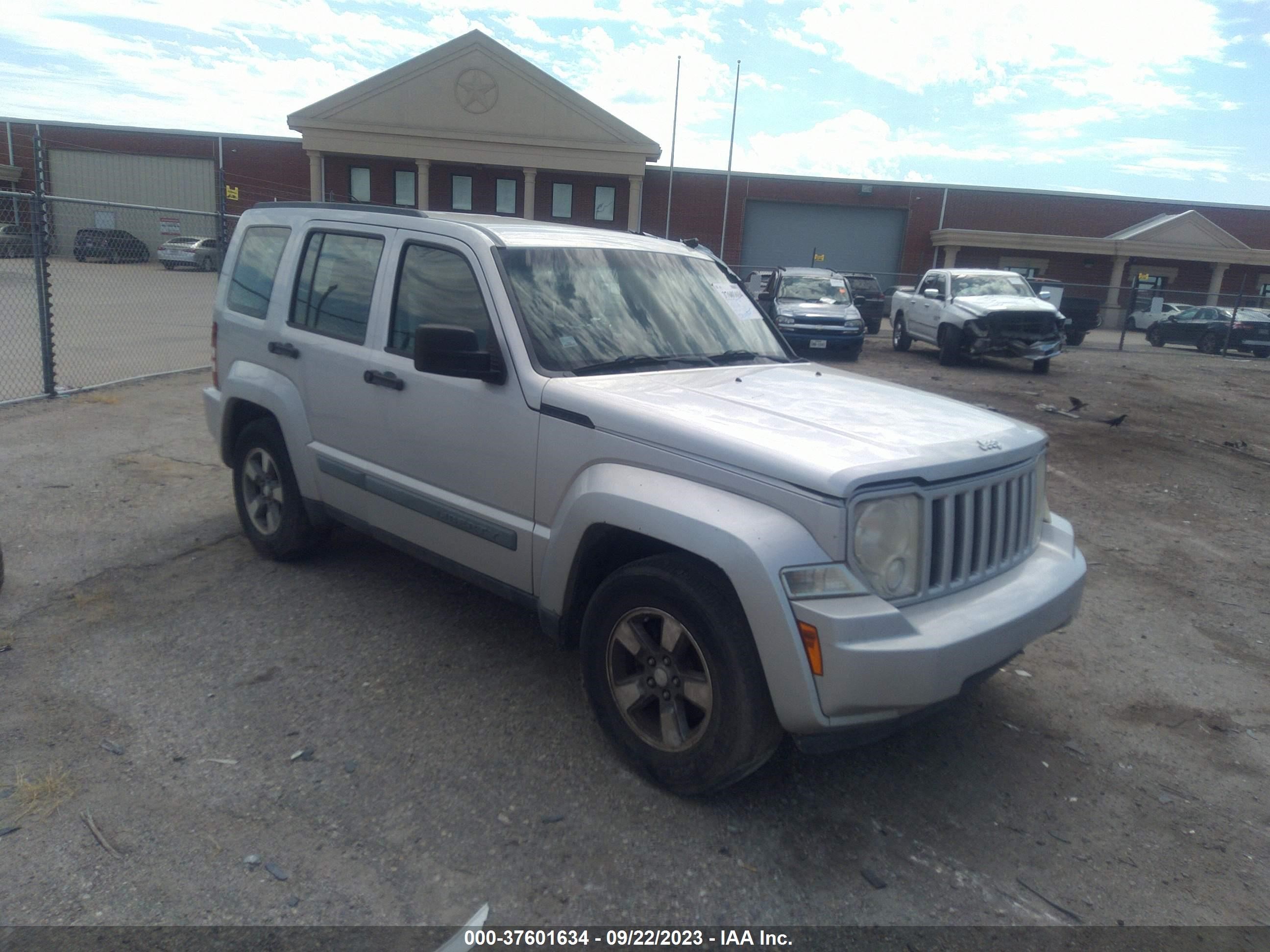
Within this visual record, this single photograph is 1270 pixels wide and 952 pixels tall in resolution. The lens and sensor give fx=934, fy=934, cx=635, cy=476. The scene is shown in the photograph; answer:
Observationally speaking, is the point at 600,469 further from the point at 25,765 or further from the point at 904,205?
the point at 904,205

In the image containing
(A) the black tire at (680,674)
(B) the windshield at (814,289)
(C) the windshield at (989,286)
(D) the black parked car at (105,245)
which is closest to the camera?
(A) the black tire at (680,674)

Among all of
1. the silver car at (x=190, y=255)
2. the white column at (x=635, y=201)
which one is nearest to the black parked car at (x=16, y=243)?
the silver car at (x=190, y=255)

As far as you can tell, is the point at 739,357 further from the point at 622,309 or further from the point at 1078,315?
the point at 1078,315

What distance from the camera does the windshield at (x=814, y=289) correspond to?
1872 centimetres

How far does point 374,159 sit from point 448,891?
125 ft

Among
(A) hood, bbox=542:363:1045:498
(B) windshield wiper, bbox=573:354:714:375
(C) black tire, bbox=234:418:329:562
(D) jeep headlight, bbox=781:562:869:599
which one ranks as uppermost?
(B) windshield wiper, bbox=573:354:714:375

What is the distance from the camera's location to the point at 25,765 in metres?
3.34

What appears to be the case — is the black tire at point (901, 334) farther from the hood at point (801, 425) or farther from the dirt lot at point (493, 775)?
the hood at point (801, 425)

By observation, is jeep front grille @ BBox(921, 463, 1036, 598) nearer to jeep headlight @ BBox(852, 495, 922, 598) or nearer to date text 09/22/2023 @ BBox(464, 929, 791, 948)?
jeep headlight @ BBox(852, 495, 922, 598)

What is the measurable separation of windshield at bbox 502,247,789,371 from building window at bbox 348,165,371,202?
1401 inches

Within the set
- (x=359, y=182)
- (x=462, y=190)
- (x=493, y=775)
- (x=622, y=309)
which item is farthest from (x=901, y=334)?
(x=359, y=182)

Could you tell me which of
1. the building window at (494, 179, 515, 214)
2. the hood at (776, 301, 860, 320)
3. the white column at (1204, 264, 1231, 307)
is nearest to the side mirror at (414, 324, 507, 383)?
the hood at (776, 301, 860, 320)

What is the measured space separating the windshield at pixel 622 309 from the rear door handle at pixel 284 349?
59.5 inches

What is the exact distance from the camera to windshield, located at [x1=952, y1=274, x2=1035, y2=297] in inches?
711
